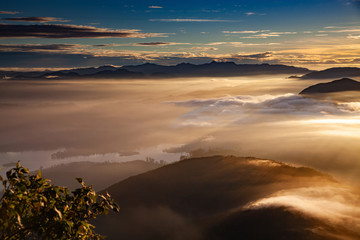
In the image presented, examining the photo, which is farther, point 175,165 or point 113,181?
point 175,165

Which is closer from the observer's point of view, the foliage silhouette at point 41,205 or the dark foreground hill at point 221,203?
the foliage silhouette at point 41,205

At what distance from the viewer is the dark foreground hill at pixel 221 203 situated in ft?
220

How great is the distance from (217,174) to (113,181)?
56.6m

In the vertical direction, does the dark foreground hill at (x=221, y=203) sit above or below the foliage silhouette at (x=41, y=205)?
below

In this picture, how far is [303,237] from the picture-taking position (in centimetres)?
5756

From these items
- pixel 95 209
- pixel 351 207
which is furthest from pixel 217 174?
pixel 95 209

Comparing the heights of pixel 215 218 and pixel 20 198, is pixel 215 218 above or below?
below

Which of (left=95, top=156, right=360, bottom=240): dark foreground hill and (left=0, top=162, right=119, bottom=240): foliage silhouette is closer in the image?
(left=0, top=162, right=119, bottom=240): foliage silhouette

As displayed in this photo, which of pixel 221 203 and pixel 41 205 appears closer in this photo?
pixel 41 205

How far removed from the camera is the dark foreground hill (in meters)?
67.1

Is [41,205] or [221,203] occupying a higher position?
[41,205]

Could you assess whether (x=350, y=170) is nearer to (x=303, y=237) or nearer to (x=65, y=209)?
(x=303, y=237)

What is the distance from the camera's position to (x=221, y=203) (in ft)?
370

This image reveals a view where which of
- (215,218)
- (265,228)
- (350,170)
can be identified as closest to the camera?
(265,228)
